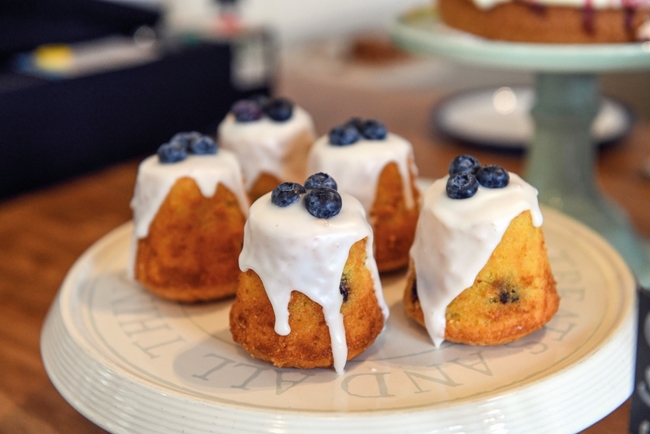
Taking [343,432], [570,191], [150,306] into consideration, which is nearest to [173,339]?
[150,306]

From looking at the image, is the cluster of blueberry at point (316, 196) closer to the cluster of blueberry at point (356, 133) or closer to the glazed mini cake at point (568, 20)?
the cluster of blueberry at point (356, 133)


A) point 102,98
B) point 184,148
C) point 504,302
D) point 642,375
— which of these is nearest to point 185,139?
point 184,148

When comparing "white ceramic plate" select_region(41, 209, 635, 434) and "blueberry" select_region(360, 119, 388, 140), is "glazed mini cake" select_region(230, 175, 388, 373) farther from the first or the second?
"blueberry" select_region(360, 119, 388, 140)

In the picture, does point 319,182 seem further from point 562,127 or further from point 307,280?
point 562,127

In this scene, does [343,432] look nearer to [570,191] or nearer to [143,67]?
[570,191]

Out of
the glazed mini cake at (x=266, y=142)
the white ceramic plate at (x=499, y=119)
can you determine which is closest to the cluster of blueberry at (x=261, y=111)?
the glazed mini cake at (x=266, y=142)

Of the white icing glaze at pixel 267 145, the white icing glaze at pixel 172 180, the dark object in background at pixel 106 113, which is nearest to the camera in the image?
the white icing glaze at pixel 172 180

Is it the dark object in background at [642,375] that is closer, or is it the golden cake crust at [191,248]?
the dark object in background at [642,375]
